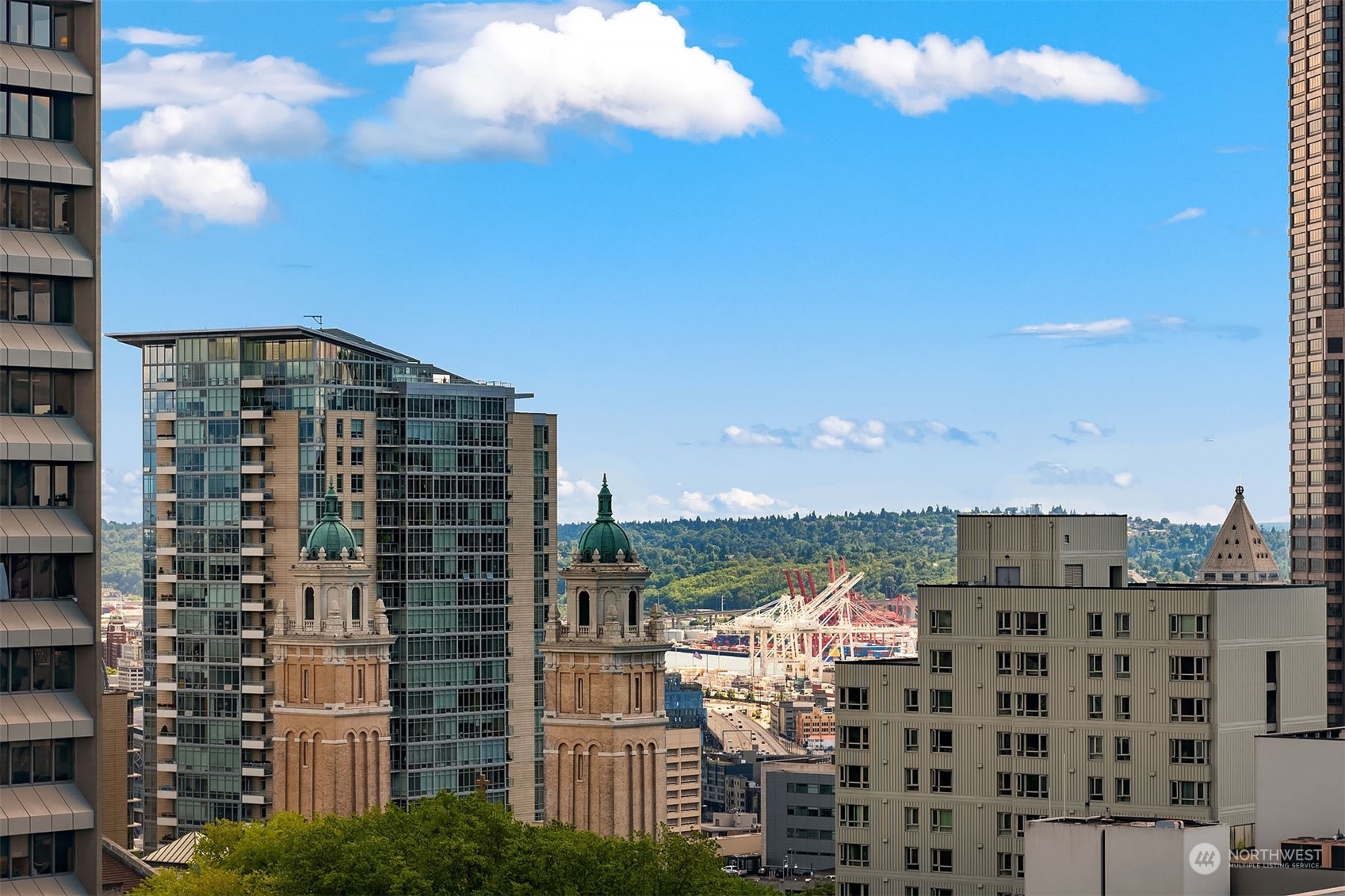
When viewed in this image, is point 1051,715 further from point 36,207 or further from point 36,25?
point 36,25

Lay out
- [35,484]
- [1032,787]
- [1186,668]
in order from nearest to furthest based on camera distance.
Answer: [35,484] < [1186,668] < [1032,787]

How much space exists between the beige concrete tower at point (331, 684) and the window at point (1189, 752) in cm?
7997

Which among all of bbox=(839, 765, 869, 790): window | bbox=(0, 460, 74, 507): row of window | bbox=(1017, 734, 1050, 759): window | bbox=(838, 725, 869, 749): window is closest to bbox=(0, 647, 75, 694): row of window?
bbox=(0, 460, 74, 507): row of window

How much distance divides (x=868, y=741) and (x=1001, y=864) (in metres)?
9.88

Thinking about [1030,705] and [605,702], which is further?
[605,702]

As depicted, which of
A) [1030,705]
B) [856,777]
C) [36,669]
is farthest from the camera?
[856,777]

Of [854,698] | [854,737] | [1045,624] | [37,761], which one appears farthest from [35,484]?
[1045,624]

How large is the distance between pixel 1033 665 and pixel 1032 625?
6.84 ft

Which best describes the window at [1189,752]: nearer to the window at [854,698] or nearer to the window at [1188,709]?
the window at [1188,709]

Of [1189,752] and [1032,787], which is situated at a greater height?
[1189,752]

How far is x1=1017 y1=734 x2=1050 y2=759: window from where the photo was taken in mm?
124625

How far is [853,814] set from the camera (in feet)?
419

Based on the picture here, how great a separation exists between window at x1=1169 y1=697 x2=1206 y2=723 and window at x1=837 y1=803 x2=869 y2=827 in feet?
56.0

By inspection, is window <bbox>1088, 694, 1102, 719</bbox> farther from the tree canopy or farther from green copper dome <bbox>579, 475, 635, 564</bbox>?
green copper dome <bbox>579, 475, 635, 564</bbox>
